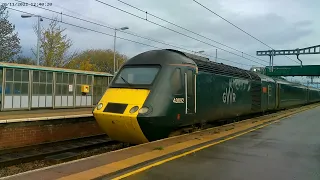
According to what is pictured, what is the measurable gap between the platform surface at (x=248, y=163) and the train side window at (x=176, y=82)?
2160 millimetres

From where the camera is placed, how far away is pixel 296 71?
64.0 metres

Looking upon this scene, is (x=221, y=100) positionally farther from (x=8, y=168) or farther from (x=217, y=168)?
(x=8, y=168)

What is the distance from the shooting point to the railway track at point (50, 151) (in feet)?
33.4

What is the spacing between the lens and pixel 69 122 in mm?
13977

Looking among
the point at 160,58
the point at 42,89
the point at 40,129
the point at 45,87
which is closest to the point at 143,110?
the point at 160,58

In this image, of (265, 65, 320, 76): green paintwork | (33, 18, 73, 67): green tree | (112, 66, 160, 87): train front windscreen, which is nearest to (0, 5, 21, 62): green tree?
(33, 18, 73, 67): green tree

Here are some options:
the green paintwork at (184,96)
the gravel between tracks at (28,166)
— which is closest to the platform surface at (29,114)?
the gravel between tracks at (28,166)

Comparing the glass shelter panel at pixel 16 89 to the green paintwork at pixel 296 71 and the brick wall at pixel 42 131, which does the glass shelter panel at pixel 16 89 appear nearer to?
the brick wall at pixel 42 131

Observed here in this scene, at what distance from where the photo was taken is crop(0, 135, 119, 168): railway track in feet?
33.4

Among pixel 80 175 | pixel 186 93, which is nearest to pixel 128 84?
pixel 186 93

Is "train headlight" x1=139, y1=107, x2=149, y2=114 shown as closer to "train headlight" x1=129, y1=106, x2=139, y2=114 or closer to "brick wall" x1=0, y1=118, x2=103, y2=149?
"train headlight" x1=129, y1=106, x2=139, y2=114

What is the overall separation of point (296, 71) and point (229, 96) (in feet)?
182

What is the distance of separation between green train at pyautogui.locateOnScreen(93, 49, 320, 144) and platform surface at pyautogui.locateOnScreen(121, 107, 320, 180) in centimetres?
171

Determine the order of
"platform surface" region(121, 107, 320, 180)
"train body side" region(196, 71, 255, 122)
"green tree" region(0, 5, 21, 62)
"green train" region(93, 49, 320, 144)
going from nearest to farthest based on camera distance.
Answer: "platform surface" region(121, 107, 320, 180) → "green train" region(93, 49, 320, 144) → "train body side" region(196, 71, 255, 122) → "green tree" region(0, 5, 21, 62)
